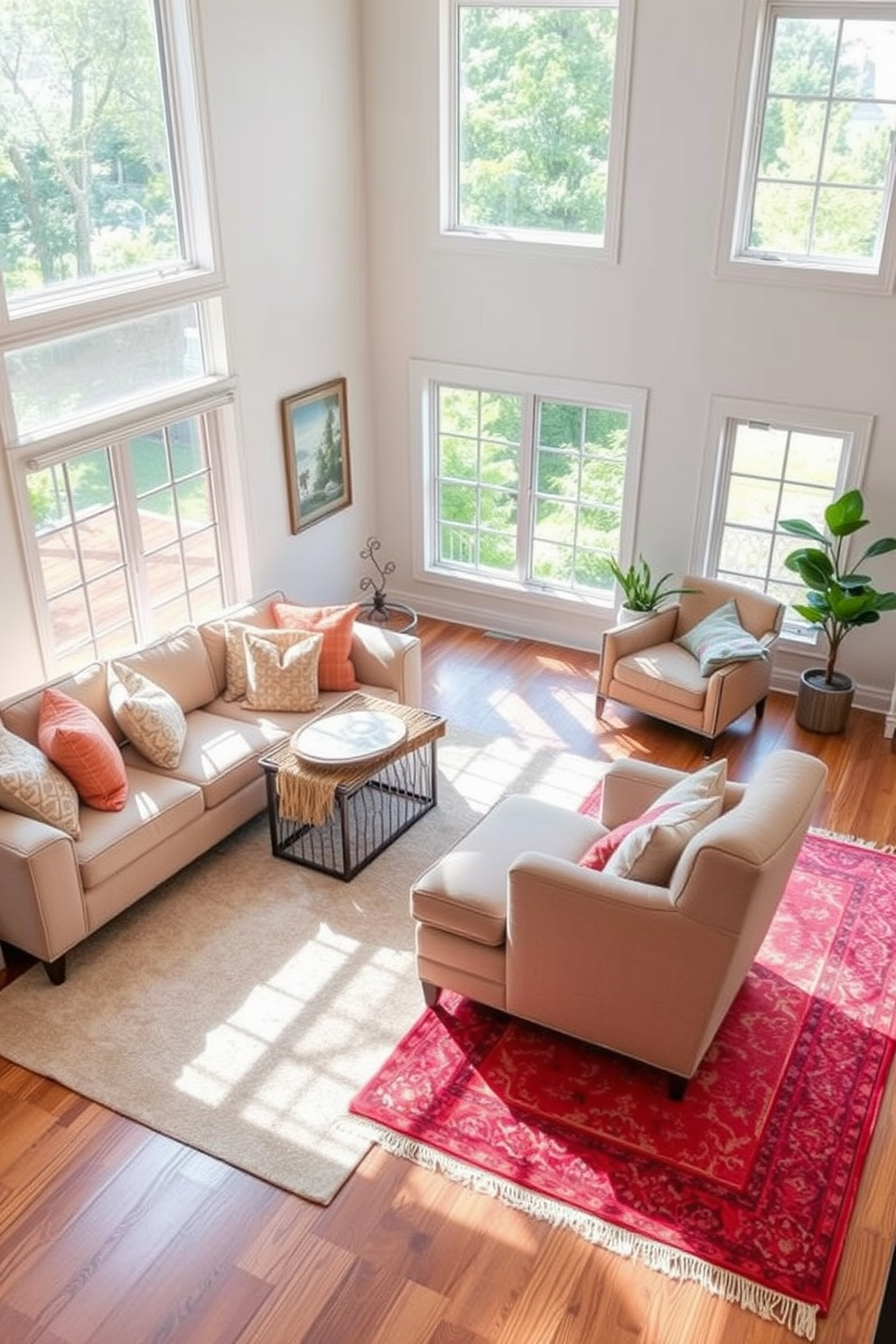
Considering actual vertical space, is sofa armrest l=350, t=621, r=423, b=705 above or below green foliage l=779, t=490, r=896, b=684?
below

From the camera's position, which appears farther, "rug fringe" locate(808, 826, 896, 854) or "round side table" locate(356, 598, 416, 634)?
"round side table" locate(356, 598, 416, 634)

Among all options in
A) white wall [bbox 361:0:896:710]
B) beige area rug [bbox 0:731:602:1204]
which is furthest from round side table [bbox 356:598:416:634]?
beige area rug [bbox 0:731:602:1204]

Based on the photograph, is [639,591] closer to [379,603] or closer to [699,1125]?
[379,603]

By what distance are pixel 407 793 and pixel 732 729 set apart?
1958mm

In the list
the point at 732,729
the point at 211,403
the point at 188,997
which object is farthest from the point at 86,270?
the point at 732,729

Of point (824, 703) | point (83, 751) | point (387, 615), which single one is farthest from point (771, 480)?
point (83, 751)

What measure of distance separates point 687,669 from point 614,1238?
3.33 m

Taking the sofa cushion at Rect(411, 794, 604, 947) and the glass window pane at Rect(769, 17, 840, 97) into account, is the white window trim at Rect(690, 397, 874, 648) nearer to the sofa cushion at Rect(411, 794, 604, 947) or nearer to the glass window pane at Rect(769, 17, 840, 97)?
the glass window pane at Rect(769, 17, 840, 97)

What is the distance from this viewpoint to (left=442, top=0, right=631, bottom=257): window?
6.27 meters

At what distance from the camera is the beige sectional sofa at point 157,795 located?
178 inches

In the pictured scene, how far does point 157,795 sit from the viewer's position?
5109mm

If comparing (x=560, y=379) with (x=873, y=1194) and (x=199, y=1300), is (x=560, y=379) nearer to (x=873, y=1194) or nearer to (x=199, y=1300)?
(x=873, y=1194)

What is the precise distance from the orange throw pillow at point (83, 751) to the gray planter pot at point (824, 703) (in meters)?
3.66

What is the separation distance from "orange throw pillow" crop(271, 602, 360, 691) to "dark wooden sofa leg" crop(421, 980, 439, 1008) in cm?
195
